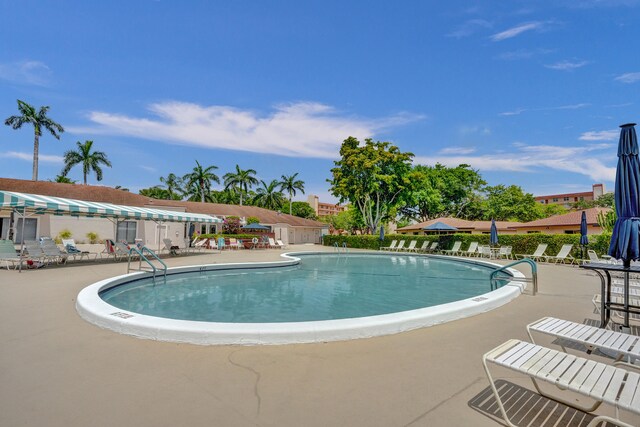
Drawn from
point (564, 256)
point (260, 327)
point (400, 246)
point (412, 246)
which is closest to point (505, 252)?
point (564, 256)

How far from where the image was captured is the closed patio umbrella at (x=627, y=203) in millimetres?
4020

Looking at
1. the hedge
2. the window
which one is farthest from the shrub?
the hedge

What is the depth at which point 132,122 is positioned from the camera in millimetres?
22578

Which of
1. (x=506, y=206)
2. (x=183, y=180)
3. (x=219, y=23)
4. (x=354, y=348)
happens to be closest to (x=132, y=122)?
(x=219, y=23)

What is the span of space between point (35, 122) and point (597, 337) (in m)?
50.0

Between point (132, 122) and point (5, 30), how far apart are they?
35.6ft

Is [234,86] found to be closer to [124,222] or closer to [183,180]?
[124,222]

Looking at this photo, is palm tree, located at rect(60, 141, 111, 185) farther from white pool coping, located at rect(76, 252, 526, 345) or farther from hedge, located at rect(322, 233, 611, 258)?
white pool coping, located at rect(76, 252, 526, 345)

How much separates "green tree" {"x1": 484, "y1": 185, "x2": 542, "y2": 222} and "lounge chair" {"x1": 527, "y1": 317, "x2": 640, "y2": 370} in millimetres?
46947

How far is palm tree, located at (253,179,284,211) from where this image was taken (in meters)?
56.7

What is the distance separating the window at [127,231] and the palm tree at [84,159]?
1620 centimetres

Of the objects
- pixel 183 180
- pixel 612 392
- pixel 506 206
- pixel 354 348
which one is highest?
pixel 183 180

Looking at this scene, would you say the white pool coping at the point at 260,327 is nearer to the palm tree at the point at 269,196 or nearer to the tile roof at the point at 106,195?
the tile roof at the point at 106,195

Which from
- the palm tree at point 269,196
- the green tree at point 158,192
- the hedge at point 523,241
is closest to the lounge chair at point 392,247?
the hedge at point 523,241
